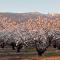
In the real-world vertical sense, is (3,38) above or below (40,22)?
below

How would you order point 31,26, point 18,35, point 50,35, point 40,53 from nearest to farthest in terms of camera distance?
point 40,53
point 50,35
point 18,35
point 31,26

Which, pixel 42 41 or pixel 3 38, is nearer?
pixel 42 41

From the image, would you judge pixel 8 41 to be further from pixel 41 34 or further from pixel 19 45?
pixel 41 34

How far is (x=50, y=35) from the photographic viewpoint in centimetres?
3825

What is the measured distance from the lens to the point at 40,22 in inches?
1703

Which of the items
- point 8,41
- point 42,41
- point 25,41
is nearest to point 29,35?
point 25,41

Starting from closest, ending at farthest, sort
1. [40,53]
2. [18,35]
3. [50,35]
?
[40,53] → [50,35] → [18,35]

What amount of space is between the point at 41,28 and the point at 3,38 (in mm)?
9034

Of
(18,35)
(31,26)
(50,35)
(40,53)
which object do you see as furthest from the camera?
(31,26)

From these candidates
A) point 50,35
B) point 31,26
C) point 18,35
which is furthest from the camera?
point 31,26

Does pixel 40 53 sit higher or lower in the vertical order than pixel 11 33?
lower

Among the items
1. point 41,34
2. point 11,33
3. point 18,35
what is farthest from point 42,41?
point 11,33

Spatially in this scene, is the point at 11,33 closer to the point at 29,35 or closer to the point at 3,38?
the point at 3,38

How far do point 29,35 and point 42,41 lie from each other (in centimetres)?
379
